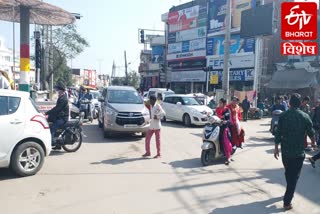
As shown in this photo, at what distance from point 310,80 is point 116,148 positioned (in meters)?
19.5

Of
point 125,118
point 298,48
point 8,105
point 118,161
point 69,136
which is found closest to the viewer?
point 8,105

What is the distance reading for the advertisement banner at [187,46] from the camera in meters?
43.5

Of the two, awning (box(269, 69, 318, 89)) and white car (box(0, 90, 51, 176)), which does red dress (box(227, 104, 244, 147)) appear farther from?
awning (box(269, 69, 318, 89))

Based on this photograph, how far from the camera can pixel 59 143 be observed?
923 cm

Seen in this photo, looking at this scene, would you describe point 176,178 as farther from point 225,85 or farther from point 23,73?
point 23,73

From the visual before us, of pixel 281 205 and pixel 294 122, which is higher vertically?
pixel 294 122

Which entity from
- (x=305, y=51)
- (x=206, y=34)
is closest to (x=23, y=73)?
(x=305, y=51)

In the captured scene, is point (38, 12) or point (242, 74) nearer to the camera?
point (38, 12)

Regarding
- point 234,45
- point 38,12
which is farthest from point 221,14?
point 38,12

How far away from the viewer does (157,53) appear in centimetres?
5778

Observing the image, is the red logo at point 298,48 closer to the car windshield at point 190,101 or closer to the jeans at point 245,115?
the jeans at point 245,115

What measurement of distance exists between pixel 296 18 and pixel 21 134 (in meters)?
15.7

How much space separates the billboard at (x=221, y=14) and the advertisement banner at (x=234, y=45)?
0.97 m

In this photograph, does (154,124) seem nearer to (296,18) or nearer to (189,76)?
(296,18)
